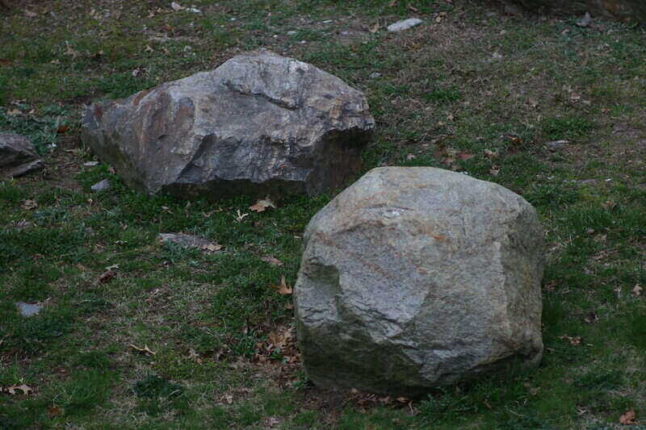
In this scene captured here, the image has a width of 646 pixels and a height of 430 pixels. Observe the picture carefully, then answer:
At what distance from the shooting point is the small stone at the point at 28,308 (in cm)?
695

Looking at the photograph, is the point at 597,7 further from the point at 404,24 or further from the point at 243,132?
the point at 243,132

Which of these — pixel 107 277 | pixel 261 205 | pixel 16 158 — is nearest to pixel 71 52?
pixel 16 158

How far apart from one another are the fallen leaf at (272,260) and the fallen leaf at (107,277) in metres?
1.28

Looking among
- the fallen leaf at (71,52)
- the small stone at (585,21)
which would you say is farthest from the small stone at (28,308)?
the small stone at (585,21)

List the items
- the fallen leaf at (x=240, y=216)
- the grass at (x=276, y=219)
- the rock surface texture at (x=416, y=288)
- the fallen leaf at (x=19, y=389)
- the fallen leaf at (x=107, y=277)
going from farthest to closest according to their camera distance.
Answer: the fallen leaf at (x=240, y=216) → the fallen leaf at (x=107, y=277) → the fallen leaf at (x=19, y=389) → the grass at (x=276, y=219) → the rock surface texture at (x=416, y=288)

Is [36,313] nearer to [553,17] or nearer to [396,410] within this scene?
[396,410]

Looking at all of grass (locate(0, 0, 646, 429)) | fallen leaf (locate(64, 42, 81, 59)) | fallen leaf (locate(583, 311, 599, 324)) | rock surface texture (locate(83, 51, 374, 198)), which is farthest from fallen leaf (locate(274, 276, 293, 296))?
fallen leaf (locate(64, 42, 81, 59))

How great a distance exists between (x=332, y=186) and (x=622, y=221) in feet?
9.18

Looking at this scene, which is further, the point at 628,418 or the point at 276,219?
the point at 276,219

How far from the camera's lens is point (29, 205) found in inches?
341

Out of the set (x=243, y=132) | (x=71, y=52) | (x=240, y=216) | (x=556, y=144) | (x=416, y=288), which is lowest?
(x=556, y=144)

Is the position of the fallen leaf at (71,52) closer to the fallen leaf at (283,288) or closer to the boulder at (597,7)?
the boulder at (597,7)

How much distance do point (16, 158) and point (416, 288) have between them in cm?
539

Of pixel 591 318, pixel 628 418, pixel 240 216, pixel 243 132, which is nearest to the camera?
pixel 628 418
